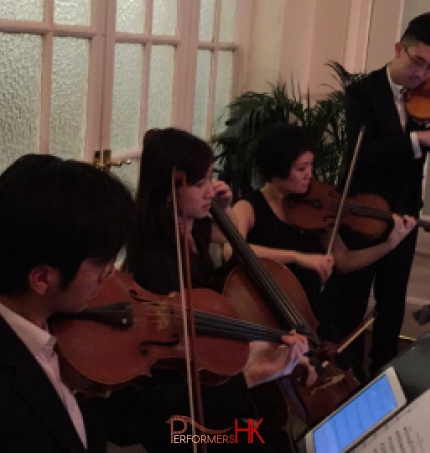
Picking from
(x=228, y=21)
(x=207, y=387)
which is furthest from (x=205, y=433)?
(x=228, y=21)

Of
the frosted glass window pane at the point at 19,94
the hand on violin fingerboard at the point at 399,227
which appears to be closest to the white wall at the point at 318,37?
the hand on violin fingerboard at the point at 399,227

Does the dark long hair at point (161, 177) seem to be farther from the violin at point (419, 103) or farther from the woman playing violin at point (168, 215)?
the violin at point (419, 103)

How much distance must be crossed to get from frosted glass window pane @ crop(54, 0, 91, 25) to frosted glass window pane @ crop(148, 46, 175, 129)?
441mm

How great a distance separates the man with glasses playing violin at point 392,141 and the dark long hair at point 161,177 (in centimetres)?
77

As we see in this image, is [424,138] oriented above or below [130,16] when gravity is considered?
below

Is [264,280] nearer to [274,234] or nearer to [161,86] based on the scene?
[274,234]

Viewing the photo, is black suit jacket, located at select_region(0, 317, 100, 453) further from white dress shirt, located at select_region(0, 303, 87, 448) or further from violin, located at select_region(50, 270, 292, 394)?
violin, located at select_region(50, 270, 292, 394)

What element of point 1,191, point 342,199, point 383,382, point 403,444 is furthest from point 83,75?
point 403,444

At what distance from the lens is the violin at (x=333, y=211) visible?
2.10 m

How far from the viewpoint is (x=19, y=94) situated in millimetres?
1789

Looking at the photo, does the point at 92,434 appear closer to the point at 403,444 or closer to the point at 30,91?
the point at 403,444

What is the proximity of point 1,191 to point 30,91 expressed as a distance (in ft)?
3.15

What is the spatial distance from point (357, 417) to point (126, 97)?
4.85 feet

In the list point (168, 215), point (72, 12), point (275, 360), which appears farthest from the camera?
point (72, 12)
